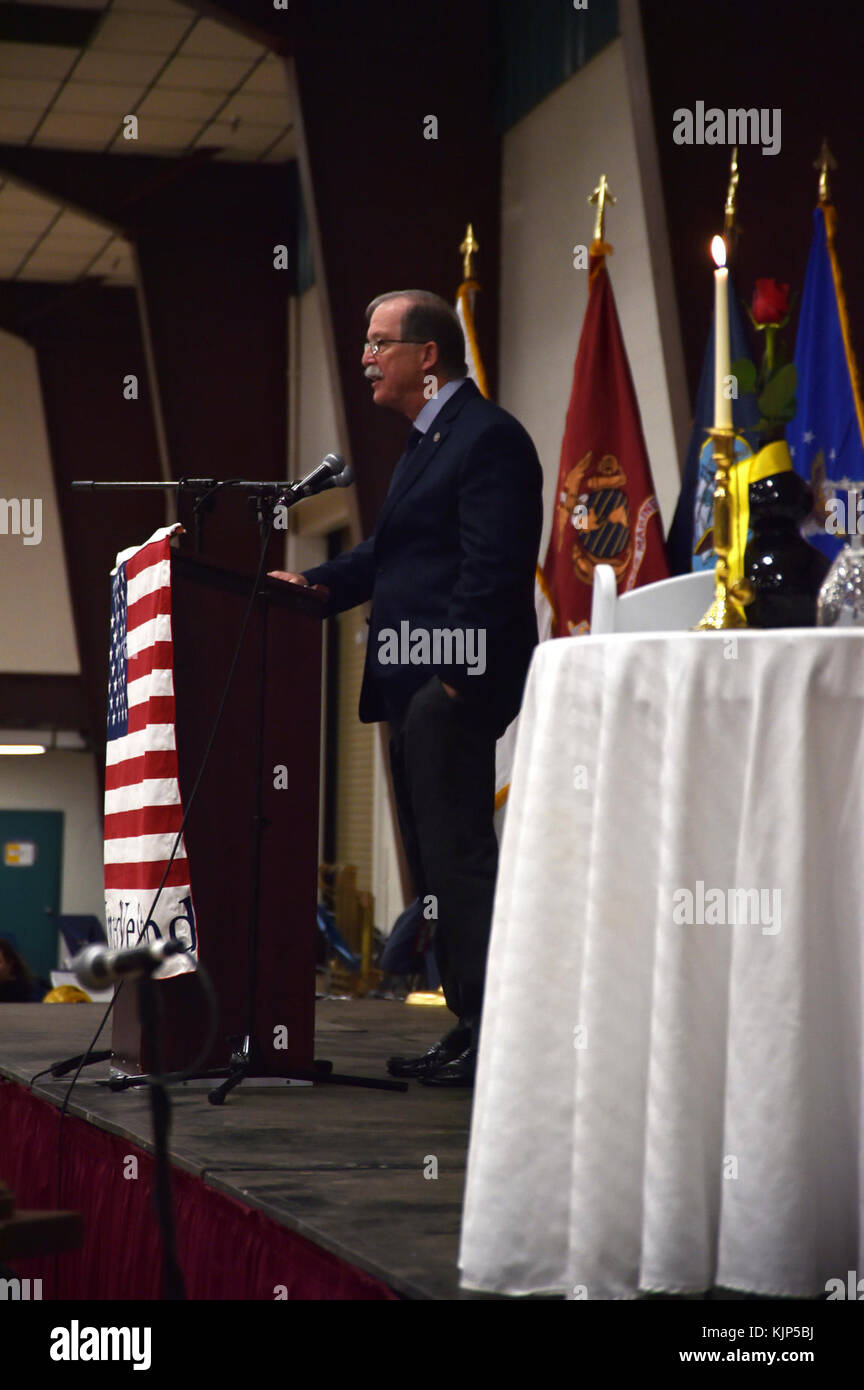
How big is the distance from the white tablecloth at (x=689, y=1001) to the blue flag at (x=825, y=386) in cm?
266

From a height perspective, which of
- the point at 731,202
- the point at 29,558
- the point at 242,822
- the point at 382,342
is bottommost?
the point at 242,822

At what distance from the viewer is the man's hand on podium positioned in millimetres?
2791

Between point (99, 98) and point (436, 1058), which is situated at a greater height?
point (99, 98)

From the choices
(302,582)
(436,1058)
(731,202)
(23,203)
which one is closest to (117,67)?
(23,203)

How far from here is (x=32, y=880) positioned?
43.7 ft

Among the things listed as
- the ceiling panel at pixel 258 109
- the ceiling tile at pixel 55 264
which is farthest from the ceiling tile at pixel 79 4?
the ceiling tile at pixel 55 264

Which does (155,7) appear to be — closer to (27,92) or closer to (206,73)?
(206,73)

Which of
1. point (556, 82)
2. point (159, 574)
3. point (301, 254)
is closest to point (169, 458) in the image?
point (301, 254)

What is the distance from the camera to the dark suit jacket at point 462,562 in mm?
2619

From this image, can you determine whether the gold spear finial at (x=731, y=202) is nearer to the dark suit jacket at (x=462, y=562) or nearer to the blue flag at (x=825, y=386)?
the blue flag at (x=825, y=386)

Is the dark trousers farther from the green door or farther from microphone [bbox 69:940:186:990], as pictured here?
the green door

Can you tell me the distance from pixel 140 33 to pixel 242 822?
6398 mm

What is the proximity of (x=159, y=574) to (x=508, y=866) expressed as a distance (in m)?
1.29

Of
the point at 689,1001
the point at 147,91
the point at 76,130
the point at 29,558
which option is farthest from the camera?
the point at 29,558
